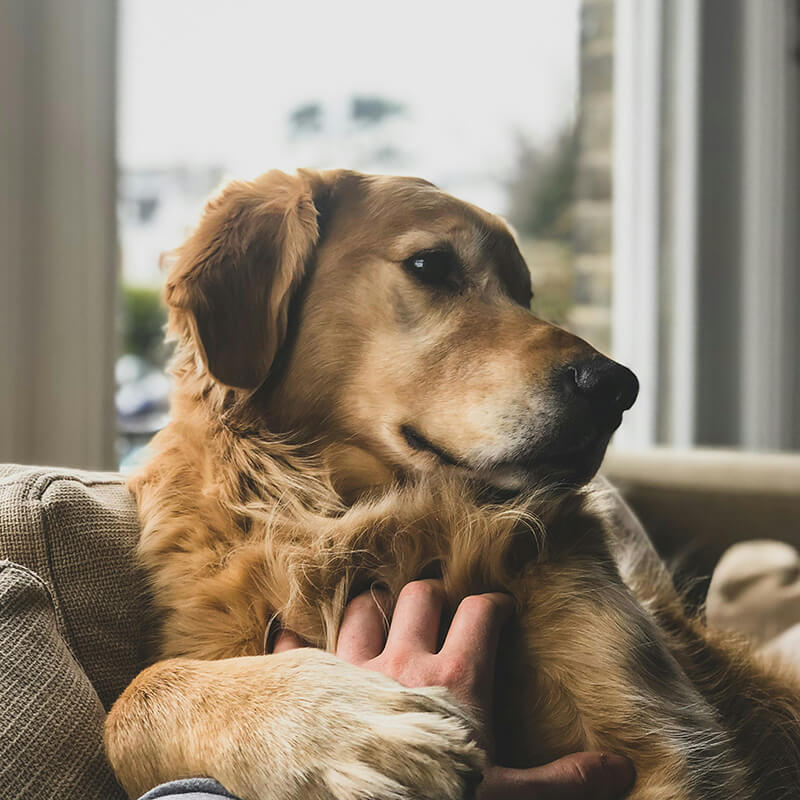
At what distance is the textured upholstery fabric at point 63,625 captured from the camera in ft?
2.31

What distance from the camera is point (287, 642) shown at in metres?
0.82

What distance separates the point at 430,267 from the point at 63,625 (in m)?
0.52

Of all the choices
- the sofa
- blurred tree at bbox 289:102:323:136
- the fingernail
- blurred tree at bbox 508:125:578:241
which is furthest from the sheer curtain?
blurred tree at bbox 508:125:578:241

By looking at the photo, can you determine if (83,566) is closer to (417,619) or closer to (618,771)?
(417,619)

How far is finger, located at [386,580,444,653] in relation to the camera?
777 millimetres

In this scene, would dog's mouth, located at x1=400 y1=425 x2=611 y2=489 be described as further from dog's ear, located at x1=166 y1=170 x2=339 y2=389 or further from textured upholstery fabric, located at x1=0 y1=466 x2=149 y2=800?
textured upholstery fabric, located at x1=0 y1=466 x2=149 y2=800

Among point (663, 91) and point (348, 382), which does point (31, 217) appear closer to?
point (348, 382)

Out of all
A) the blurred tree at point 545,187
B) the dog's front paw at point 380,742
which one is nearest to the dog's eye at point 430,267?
the dog's front paw at point 380,742

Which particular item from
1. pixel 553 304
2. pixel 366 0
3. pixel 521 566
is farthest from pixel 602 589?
pixel 553 304

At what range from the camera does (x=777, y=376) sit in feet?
12.8

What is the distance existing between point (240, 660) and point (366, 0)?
2.38 meters

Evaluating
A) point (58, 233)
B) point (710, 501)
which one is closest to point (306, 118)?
point (58, 233)

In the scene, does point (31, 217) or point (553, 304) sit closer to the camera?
point (31, 217)

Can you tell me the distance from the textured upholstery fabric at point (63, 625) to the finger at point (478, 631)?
0.31m
